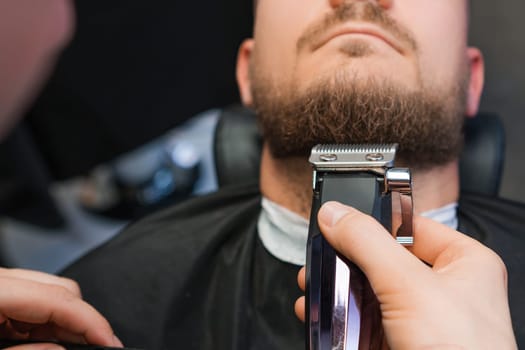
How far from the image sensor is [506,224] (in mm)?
1289

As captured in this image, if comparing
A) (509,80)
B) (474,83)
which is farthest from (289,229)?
(509,80)

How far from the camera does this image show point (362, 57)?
1.10 metres

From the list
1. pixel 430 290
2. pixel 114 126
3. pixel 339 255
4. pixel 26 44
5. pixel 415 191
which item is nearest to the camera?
pixel 430 290

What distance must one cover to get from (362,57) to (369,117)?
4.4 inches

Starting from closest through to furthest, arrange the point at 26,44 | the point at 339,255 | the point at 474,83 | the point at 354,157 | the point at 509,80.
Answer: the point at 339,255 < the point at 354,157 < the point at 474,83 < the point at 509,80 < the point at 26,44

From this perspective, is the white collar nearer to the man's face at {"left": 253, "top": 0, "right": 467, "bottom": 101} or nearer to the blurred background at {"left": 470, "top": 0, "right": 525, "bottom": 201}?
the man's face at {"left": 253, "top": 0, "right": 467, "bottom": 101}

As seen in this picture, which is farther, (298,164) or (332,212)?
(298,164)

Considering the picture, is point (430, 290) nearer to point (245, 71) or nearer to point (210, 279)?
point (210, 279)

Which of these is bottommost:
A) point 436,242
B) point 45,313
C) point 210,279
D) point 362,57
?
point 210,279

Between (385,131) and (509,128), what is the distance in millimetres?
980

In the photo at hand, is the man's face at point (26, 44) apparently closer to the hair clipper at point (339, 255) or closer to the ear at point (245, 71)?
the ear at point (245, 71)

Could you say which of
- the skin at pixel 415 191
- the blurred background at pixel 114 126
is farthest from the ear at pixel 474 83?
the blurred background at pixel 114 126

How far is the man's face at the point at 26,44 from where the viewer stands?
198 cm

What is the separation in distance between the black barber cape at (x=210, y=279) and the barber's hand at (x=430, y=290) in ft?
1.09
